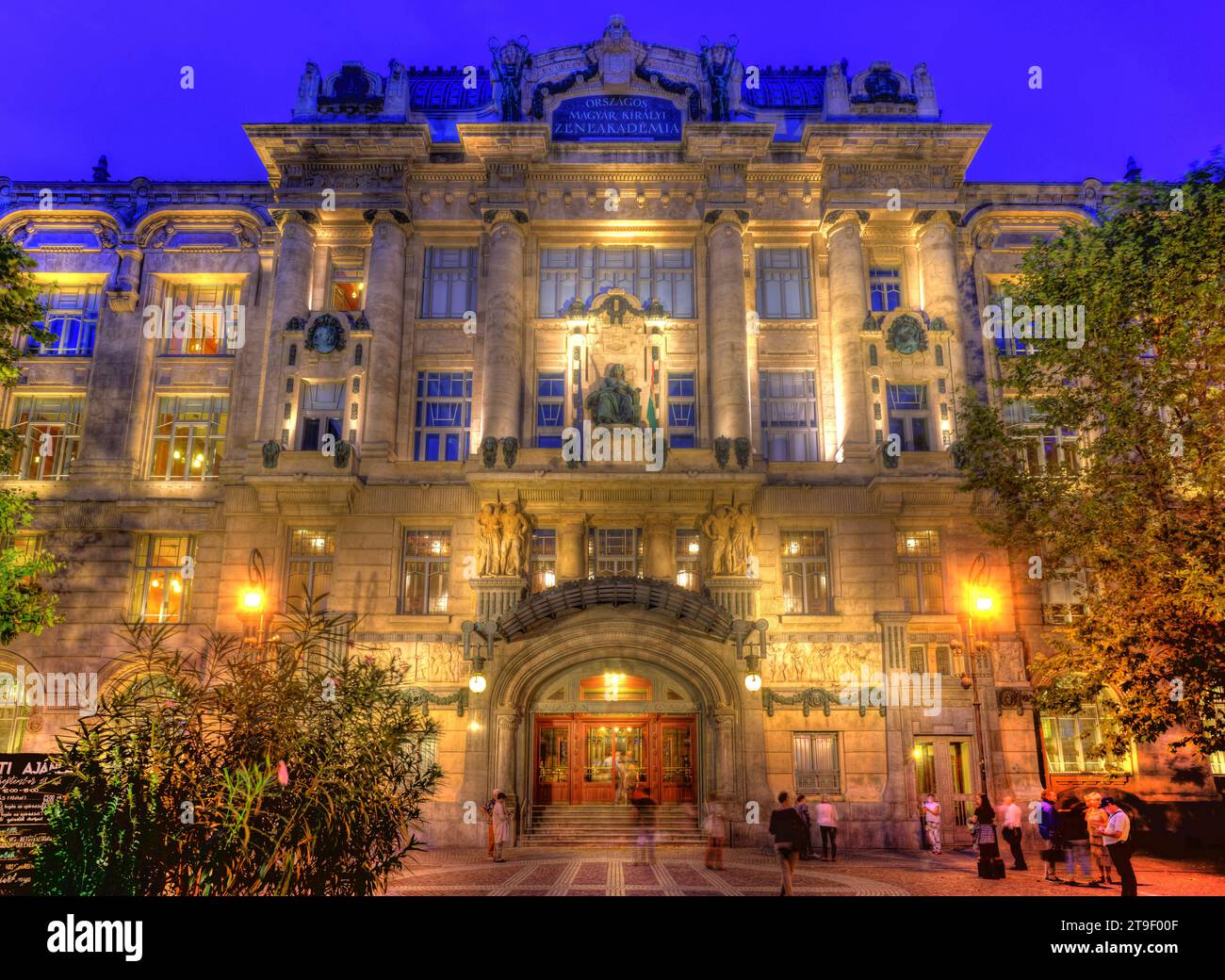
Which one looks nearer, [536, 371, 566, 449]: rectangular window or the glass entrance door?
the glass entrance door

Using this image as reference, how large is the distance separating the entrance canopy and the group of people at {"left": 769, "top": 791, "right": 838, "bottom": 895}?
5.69m

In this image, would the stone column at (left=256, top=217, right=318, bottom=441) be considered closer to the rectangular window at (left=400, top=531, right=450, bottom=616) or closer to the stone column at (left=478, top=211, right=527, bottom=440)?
the rectangular window at (left=400, top=531, right=450, bottom=616)

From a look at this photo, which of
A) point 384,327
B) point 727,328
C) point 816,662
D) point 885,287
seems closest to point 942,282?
point 885,287

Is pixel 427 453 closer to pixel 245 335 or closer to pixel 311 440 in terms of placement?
pixel 311 440

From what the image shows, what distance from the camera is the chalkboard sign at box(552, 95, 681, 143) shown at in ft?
106

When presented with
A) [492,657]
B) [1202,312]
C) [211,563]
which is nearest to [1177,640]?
[1202,312]

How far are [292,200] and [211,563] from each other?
1348 centimetres

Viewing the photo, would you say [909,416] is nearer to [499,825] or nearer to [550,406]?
[550,406]

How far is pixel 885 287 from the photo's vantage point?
1259 inches

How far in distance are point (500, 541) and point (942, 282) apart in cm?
1805

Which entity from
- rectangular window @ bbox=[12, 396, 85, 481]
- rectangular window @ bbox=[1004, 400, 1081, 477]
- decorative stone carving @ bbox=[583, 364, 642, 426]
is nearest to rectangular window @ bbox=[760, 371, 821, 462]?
decorative stone carving @ bbox=[583, 364, 642, 426]

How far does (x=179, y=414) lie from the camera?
103 feet

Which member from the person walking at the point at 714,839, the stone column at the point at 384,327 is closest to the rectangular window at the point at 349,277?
the stone column at the point at 384,327
